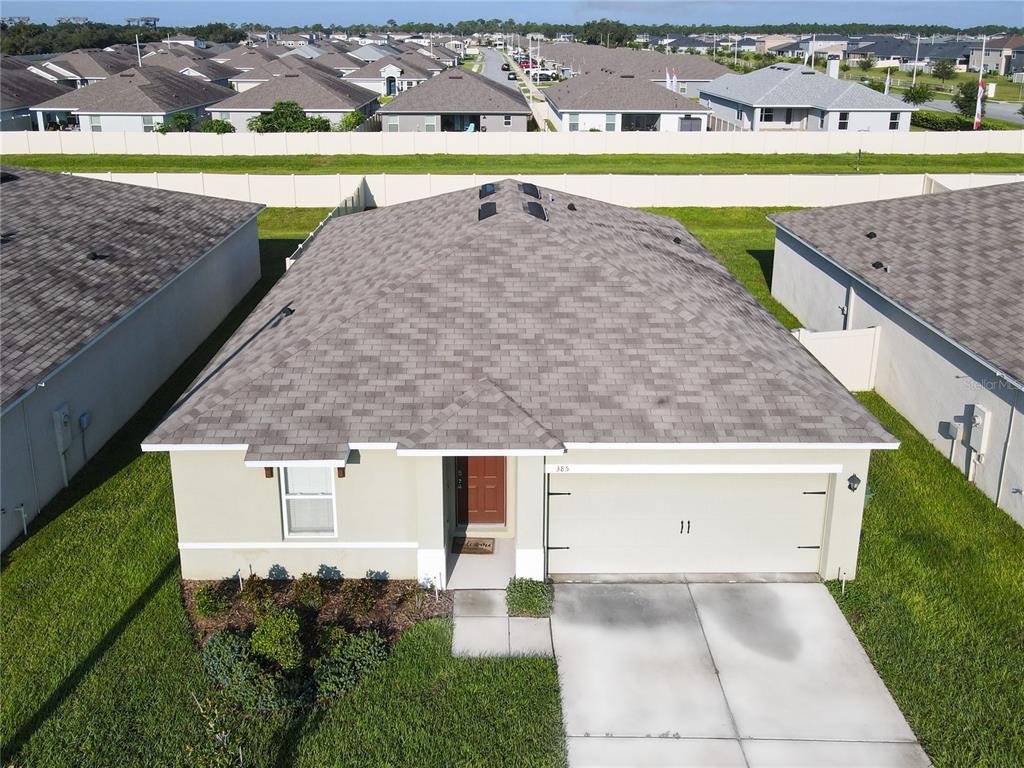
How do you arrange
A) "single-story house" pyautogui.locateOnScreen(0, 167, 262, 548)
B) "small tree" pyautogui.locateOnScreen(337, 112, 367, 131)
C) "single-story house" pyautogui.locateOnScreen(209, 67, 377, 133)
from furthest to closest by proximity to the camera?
"single-story house" pyautogui.locateOnScreen(209, 67, 377, 133) → "small tree" pyautogui.locateOnScreen(337, 112, 367, 131) → "single-story house" pyautogui.locateOnScreen(0, 167, 262, 548)

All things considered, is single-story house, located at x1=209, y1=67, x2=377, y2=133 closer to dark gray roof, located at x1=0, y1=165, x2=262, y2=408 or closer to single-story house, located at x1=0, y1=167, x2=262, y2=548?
dark gray roof, located at x1=0, y1=165, x2=262, y2=408

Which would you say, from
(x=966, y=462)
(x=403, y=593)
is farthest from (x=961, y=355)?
(x=403, y=593)

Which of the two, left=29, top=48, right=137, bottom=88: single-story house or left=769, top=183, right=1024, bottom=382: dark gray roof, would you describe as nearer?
left=769, top=183, right=1024, bottom=382: dark gray roof

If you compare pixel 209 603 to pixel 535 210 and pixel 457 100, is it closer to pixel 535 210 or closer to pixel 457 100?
pixel 535 210

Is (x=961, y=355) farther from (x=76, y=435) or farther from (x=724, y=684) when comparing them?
(x=76, y=435)

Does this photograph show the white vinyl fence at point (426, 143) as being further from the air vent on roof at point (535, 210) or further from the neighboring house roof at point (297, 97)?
the air vent on roof at point (535, 210)

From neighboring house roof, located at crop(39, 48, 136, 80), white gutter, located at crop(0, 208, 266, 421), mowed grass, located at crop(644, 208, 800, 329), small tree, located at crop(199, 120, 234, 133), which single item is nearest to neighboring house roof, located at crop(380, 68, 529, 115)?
small tree, located at crop(199, 120, 234, 133)

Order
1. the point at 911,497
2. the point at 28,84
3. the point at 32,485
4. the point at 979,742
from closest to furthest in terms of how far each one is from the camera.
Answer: the point at 979,742
the point at 32,485
the point at 911,497
the point at 28,84
